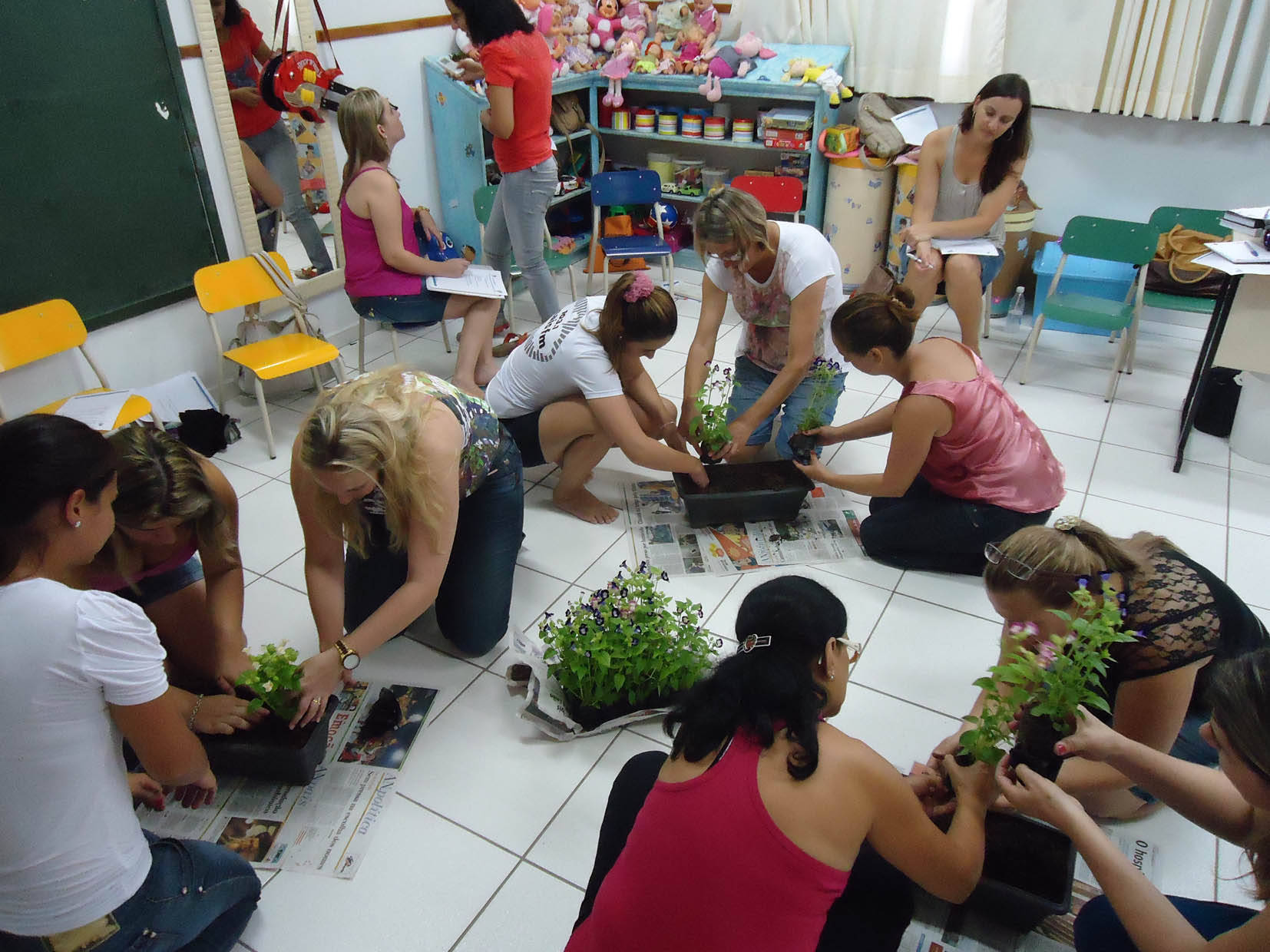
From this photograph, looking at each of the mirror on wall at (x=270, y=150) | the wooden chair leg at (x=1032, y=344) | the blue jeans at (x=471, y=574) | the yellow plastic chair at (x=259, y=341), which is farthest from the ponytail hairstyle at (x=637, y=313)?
the wooden chair leg at (x=1032, y=344)

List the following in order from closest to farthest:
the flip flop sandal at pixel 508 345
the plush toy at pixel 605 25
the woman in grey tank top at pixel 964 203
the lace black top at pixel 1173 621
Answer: the lace black top at pixel 1173 621 < the woman in grey tank top at pixel 964 203 < the flip flop sandal at pixel 508 345 < the plush toy at pixel 605 25

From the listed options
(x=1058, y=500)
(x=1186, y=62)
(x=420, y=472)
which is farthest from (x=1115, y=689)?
(x=1186, y=62)

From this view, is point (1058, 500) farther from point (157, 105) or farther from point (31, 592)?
point (157, 105)

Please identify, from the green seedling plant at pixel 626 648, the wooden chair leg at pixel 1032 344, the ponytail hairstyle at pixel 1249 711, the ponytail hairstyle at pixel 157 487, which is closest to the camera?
the ponytail hairstyle at pixel 1249 711

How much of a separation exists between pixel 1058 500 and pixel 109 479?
102 inches

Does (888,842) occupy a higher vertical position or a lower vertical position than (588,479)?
higher

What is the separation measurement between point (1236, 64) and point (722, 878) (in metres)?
4.54

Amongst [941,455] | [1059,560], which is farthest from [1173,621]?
[941,455]

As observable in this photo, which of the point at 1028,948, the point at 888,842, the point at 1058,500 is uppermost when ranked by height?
the point at 888,842

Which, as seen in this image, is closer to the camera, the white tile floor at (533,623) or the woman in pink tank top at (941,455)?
the white tile floor at (533,623)

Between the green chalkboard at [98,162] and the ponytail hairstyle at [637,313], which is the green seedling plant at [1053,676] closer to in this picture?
the ponytail hairstyle at [637,313]

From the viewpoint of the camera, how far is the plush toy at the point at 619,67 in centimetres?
506

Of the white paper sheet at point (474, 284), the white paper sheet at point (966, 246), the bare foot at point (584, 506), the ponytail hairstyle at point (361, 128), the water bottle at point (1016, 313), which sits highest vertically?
the ponytail hairstyle at point (361, 128)

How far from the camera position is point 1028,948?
68.8 inches
